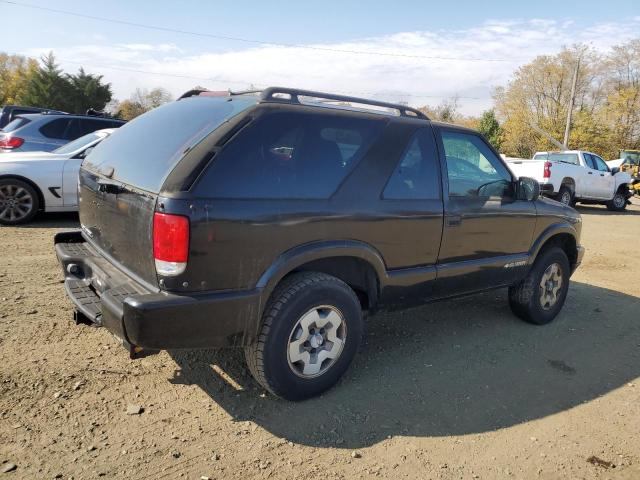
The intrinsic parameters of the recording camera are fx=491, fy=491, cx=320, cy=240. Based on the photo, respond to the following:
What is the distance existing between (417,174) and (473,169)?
2.37 feet

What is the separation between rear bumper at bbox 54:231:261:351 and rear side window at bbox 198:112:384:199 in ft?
1.88

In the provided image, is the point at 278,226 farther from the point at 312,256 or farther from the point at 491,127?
the point at 491,127

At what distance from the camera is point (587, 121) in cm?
4041

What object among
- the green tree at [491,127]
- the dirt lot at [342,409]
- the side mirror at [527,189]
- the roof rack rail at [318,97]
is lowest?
the dirt lot at [342,409]

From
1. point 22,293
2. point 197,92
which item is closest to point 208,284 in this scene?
point 197,92

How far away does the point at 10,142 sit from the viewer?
9047mm

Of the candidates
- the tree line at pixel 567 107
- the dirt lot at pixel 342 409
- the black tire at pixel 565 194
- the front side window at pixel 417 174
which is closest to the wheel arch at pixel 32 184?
the dirt lot at pixel 342 409

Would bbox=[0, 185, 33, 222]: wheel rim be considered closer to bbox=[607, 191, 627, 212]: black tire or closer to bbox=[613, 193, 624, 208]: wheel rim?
bbox=[607, 191, 627, 212]: black tire

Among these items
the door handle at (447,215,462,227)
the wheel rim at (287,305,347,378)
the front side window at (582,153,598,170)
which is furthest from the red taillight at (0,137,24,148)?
the front side window at (582,153,598,170)

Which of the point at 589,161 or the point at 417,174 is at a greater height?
the point at 589,161

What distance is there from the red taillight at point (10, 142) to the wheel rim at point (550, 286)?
30.2 ft

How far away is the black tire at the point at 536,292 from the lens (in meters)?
4.65

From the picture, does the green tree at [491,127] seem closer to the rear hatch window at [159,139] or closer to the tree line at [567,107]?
the tree line at [567,107]

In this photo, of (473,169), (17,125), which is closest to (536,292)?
(473,169)
